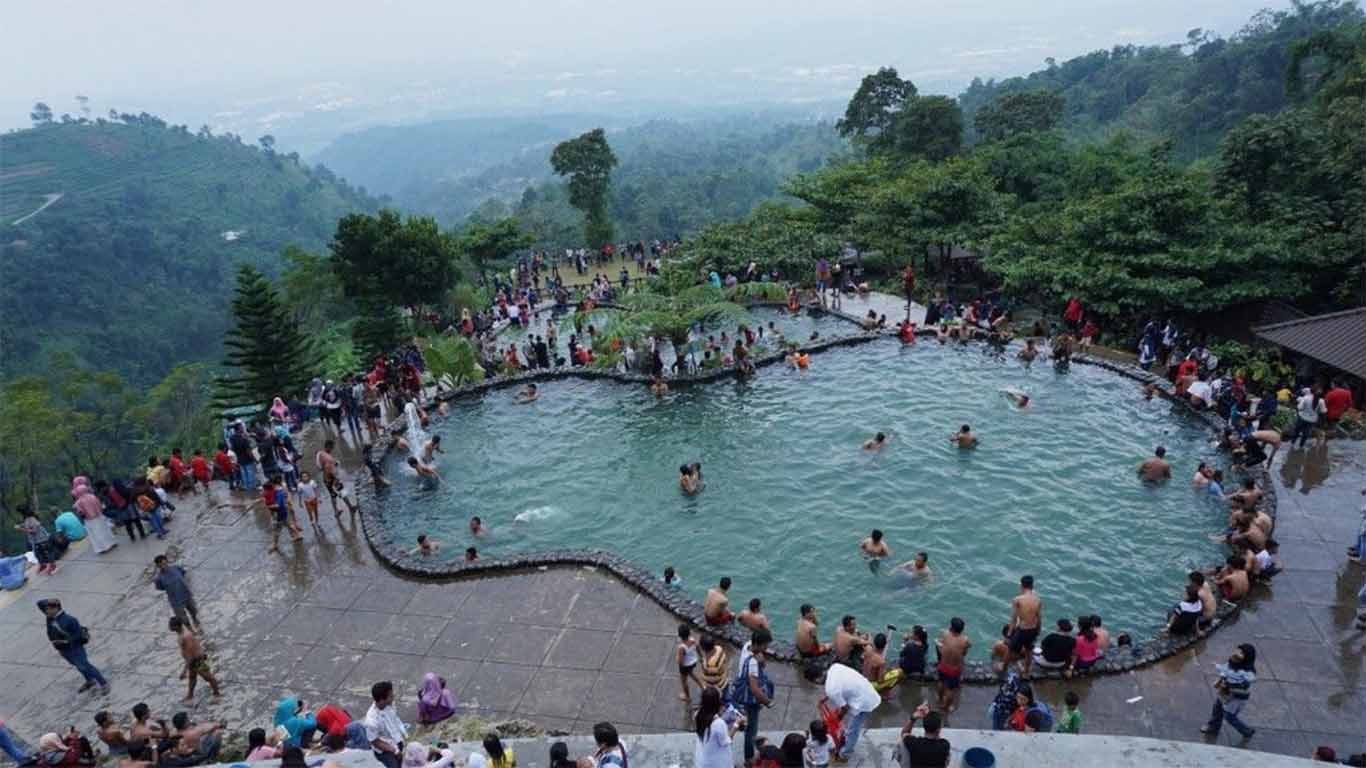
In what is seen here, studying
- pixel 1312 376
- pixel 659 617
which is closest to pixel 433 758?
pixel 659 617

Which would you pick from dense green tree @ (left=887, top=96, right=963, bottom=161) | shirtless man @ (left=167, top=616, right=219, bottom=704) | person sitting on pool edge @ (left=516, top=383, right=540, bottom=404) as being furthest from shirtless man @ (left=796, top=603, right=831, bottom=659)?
dense green tree @ (left=887, top=96, right=963, bottom=161)

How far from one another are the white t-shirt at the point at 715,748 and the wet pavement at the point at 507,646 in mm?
2704

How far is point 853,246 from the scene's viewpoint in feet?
104

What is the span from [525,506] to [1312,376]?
17.5 meters

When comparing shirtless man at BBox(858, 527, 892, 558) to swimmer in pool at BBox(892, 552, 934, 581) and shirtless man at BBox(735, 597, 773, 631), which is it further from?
shirtless man at BBox(735, 597, 773, 631)

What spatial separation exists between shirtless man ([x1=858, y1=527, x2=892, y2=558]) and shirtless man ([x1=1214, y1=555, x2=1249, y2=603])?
4.73m

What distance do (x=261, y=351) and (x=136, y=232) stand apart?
75158mm

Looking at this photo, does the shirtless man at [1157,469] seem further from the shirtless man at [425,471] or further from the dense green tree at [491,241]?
the dense green tree at [491,241]

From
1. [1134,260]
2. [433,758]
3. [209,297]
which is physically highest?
[1134,260]

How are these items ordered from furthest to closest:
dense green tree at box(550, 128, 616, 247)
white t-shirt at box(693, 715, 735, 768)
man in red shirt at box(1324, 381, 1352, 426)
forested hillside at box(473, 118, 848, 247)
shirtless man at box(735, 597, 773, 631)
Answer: forested hillside at box(473, 118, 848, 247) < dense green tree at box(550, 128, 616, 247) < man in red shirt at box(1324, 381, 1352, 426) < shirtless man at box(735, 597, 773, 631) < white t-shirt at box(693, 715, 735, 768)

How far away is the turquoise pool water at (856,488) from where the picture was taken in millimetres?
12859

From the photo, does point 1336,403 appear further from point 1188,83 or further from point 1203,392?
point 1188,83

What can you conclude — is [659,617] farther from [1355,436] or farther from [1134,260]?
[1134,260]

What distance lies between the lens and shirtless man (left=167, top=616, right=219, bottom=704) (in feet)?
34.2
